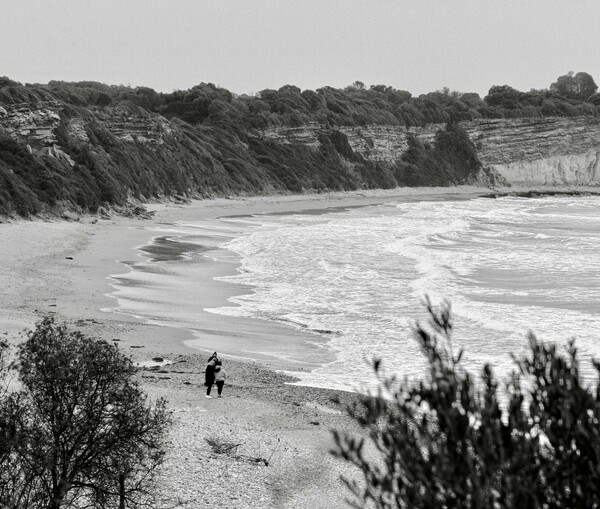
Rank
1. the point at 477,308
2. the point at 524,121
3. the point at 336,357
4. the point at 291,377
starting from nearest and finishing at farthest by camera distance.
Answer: the point at 291,377, the point at 336,357, the point at 477,308, the point at 524,121

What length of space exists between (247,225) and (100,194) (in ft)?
28.0

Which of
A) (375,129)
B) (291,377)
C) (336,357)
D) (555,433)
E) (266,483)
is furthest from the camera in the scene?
(375,129)

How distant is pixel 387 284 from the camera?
2820 cm

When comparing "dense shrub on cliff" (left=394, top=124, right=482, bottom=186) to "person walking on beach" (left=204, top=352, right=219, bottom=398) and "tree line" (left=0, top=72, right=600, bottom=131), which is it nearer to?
"tree line" (left=0, top=72, right=600, bottom=131)

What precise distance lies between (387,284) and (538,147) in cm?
→ 9602

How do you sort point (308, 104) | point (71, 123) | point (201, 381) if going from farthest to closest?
point (308, 104)
point (71, 123)
point (201, 381)

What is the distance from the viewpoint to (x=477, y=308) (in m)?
23.7

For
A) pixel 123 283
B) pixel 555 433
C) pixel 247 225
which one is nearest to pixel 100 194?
pixel 247 225

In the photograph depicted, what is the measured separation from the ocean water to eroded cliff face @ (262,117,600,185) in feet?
207

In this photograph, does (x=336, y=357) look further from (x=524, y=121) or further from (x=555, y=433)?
(x=524, y=121)

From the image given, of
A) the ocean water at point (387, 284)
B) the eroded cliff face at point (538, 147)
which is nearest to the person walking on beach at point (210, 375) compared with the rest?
the ocean water at point (387, 284)

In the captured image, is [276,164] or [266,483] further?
[276,164]

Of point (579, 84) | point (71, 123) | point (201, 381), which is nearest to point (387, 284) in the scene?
point (201, 381)

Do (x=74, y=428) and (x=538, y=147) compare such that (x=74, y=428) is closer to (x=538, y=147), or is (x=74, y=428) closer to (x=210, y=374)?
(x=210, y=374)
